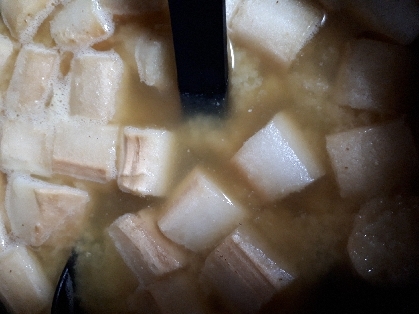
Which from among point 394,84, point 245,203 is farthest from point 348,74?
point 245,203

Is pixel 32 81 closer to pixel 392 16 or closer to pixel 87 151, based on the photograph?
pixel 87 151

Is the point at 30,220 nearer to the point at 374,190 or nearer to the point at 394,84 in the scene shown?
the point at 374,190

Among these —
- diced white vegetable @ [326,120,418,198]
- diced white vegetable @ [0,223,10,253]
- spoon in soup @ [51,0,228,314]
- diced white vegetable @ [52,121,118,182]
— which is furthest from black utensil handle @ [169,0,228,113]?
diced white vegetable @ [0,223,10,253]

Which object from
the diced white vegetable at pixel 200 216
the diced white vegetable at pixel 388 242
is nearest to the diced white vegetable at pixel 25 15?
the diced white vegetable at pixel 200 216

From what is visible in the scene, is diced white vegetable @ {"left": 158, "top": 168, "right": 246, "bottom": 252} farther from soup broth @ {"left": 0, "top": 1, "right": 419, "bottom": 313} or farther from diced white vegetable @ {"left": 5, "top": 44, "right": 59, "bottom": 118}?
diced white vegetable @ {"left": 5, "top": 44, "right": 59, "bottom": 118}

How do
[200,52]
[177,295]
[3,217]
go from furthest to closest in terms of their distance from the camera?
[3,217], [177,295], [200,52]

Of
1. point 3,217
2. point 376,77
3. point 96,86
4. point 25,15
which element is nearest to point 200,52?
point 96,86
